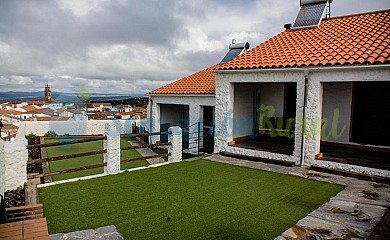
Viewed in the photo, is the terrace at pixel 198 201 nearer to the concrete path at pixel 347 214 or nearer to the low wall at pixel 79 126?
the concrete path at pixel 347 214

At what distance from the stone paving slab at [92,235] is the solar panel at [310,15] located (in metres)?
11.4

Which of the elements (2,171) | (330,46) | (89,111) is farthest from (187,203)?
(89,111)

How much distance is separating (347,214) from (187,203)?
305 centimetres

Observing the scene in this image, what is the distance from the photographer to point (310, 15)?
12.9 meters

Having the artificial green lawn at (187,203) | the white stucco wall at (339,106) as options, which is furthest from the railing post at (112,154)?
the white stucco wall at (339,106)

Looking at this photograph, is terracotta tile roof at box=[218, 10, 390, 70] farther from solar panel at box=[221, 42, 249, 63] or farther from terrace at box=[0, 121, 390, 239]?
solar panel at box=[221, 42, 249, 63]

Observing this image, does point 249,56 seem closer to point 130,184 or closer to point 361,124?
point 361,124

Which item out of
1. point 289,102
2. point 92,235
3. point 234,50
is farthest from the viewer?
point 234,50

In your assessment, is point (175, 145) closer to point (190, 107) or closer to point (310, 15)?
point (190, 107)

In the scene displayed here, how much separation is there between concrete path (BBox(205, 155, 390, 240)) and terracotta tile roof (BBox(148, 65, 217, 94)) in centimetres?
795

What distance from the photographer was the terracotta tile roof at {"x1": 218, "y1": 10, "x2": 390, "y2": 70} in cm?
860

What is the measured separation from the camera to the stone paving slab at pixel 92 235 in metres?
4.48

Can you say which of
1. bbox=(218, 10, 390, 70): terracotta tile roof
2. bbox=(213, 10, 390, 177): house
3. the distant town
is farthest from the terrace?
the distant town

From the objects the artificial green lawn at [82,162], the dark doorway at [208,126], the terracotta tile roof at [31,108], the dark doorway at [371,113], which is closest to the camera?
the dark doorway at [371,113]
